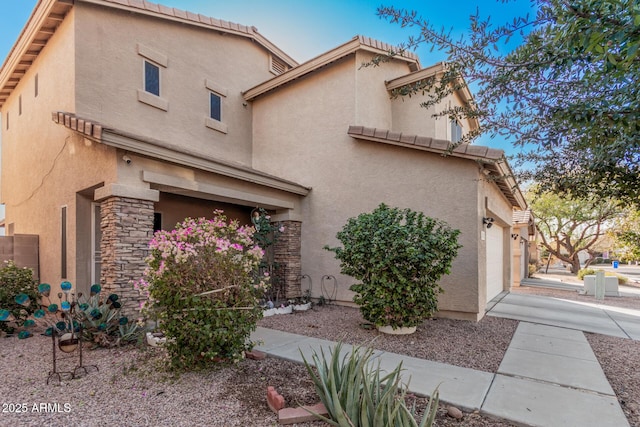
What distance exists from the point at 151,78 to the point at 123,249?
5.70 metres

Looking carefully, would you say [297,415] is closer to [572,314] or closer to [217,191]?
[217,191]

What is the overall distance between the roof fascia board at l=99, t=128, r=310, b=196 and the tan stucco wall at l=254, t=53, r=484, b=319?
1.26m

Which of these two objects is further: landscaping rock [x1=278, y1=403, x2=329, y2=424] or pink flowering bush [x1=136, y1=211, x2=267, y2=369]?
pink flowering bush [x1=136, y1=211, x2=267, y2=369]

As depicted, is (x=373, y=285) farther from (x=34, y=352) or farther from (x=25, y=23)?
(x=25, y=23)

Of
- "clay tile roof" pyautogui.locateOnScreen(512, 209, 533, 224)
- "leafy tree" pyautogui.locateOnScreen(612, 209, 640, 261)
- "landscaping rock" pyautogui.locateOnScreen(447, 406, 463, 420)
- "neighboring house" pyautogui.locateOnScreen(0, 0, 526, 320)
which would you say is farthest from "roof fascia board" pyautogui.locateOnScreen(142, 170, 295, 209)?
"leafy tree" pyautogui.locateOnScreen(612, 209, 640, 261)

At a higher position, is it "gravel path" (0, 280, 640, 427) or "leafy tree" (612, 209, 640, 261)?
"leafy tree" (612, 209, 640, 261)

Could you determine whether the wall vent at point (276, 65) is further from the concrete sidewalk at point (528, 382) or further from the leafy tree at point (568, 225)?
the leafy tree at point (568, 225)

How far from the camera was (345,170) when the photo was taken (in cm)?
954

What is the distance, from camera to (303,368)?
4551 mm

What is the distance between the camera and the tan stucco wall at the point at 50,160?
770cm

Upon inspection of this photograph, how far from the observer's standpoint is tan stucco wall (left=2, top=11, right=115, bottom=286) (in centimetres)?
770

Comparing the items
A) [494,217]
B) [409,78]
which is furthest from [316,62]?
[494,217]

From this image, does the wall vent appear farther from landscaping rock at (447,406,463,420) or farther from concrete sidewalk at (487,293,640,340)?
landscaping rock at (447,406,463,420)

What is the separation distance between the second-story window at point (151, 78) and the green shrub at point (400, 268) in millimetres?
7374
